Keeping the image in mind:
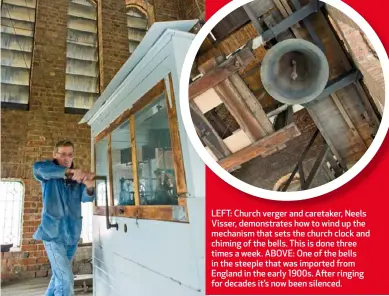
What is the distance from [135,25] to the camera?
4.76 metres

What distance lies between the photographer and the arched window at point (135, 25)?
15.4 feet

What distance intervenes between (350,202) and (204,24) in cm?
58

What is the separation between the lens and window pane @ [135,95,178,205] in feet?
3.57

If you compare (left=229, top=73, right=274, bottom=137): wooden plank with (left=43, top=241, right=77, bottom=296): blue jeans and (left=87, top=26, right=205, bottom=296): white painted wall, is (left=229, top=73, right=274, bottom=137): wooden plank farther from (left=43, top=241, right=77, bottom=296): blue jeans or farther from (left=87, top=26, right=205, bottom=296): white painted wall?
(left=43, top=241, right=77, bottom=296): blue jeans

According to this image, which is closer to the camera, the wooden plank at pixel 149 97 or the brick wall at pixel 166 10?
the wooden plank at pixel 149 97

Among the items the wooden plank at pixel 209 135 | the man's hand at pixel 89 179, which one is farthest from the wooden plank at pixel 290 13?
the man's hand at pixel 89 179

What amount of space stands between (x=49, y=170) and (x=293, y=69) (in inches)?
54.5

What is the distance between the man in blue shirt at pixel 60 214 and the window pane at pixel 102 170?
67 millimetres

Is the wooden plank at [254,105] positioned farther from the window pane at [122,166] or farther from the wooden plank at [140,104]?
the window pane at [122,166]

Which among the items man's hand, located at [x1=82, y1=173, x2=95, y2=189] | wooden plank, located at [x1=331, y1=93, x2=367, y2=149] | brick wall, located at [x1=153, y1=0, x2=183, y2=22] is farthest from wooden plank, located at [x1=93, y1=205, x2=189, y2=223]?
brick wall, located at [x1=153, y1=0, x2=183, y2=22]

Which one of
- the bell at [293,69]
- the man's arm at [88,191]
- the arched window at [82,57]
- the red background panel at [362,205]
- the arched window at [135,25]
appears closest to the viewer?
the red background panel at [362,205]

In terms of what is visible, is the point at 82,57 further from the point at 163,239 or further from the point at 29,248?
the point at 163,239

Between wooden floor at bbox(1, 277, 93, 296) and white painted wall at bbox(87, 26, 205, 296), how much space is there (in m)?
→ 1.70

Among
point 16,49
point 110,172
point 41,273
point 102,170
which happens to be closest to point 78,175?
point 110,172
